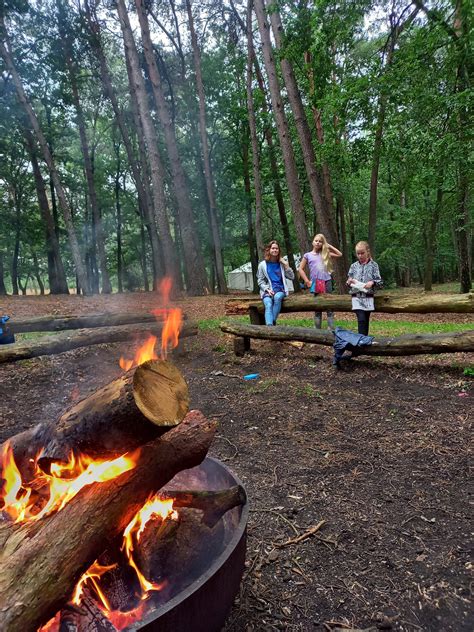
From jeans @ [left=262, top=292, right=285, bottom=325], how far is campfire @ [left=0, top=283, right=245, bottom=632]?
4894 millimetres

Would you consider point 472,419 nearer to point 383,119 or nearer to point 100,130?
point 383,119

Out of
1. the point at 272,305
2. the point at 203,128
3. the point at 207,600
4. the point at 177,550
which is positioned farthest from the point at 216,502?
the point at 203,128

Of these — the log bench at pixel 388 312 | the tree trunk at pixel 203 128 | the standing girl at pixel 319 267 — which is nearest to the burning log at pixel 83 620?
the log bench at pixel 388 312

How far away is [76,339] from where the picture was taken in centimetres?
558

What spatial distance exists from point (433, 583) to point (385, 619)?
14.8 inches

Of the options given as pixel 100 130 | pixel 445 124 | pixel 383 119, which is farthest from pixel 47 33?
pixel 445 124

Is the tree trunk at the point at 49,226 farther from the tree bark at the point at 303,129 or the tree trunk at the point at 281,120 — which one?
the tree bark at the point at 303,129

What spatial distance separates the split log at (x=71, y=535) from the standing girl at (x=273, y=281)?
5.11m

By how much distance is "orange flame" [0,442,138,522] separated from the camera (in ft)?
5.76

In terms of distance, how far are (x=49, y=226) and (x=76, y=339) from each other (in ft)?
55.0

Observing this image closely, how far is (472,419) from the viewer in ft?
12.6

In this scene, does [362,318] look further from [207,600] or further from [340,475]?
[207,600]

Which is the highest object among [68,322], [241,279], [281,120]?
[281,120]

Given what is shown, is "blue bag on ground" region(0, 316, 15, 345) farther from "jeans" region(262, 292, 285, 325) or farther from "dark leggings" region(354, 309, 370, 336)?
"dark leggings" region(354, 309, 370, 336)
